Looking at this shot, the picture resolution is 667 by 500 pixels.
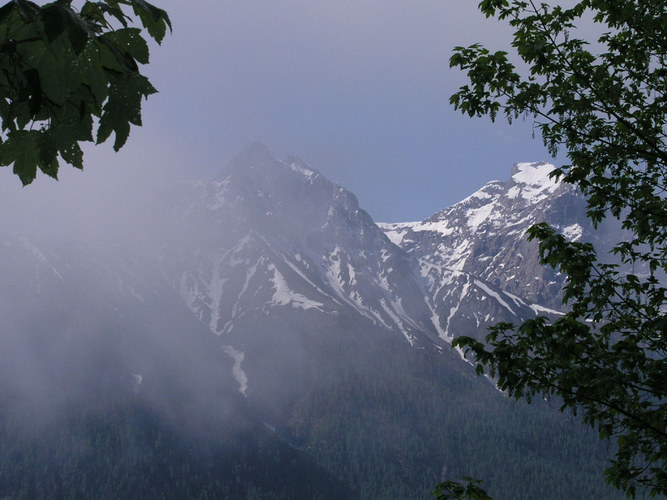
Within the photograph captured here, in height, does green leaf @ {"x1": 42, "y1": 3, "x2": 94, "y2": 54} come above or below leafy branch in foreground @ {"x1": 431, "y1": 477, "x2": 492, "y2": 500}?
above

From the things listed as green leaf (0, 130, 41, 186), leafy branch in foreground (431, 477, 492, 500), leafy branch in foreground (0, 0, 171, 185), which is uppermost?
leafy branch in foreground (0, 0, 171, 185)

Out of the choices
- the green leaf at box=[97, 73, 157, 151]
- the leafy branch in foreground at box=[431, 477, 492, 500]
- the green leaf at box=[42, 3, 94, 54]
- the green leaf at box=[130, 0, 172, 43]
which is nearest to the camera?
the green leaf at box=[42, 3, 94, 54]

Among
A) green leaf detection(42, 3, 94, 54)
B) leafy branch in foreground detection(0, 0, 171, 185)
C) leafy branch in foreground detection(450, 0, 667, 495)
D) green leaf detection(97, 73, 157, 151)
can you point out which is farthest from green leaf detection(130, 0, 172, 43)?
leafy branch in foreground detection(450, 0, 667, 495)

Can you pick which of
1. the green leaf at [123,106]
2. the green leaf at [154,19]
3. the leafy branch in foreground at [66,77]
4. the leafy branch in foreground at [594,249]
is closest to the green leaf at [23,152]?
the leafy branch in foreground at [66,77]

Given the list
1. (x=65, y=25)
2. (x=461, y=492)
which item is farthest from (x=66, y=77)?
(x=461, y=492)

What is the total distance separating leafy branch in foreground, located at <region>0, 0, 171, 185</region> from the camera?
2.37 m

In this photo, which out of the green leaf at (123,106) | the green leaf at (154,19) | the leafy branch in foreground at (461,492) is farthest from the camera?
the leafy branch in foreground at (461,492)

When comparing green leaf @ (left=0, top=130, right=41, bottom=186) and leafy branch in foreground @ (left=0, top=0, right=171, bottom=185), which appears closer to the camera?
leafy branch in foreground @ (left=0, top=0, right=171, bottom=185)

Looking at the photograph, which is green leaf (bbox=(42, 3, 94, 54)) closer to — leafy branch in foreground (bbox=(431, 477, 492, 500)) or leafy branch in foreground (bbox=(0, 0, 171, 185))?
leafy branch in foreground (bbox=(0, 0, 171, 185))

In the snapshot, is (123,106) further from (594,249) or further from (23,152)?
(594,249)

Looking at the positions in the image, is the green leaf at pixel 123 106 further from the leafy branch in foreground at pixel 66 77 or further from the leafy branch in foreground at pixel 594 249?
the leafy branch in foreground at pixel 594 249

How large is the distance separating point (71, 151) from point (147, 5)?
0.90 metres

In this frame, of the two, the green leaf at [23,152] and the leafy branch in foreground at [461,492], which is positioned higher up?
the green leaf at [23,152]

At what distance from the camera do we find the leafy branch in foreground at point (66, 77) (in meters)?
2.37
